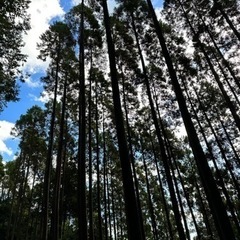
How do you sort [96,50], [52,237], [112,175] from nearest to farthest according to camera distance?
[52,237] → [96,50] → [112,175]

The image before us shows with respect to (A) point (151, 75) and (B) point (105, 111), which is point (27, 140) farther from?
(A) point (151, 75)

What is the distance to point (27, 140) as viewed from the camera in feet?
75.2

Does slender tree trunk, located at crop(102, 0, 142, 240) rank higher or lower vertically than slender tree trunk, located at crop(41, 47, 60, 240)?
lower

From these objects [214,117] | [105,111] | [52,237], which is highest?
[105,111]

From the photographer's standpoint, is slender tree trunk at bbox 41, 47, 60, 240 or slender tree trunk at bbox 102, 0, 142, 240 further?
slender tree trunk at bbox 41, 47, 60, 240

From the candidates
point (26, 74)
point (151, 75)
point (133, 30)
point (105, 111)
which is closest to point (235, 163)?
point (151, 75)

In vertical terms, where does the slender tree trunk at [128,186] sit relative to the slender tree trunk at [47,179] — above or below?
below

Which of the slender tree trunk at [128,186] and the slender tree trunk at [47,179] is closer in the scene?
the slender tree trunk at [128,186]

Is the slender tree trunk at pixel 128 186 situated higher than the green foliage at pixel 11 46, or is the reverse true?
the green foliage at pixel 11 46

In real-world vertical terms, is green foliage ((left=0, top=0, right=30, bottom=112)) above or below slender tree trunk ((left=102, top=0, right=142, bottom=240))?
above

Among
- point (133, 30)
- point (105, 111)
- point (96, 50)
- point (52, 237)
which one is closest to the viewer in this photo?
point (52, 237)

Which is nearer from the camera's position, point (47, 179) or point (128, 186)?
point (128, 186)

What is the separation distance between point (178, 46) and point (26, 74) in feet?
35.6

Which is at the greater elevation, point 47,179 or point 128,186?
point 47,179
